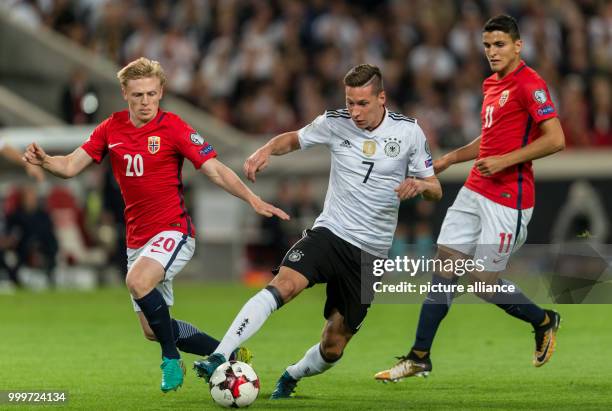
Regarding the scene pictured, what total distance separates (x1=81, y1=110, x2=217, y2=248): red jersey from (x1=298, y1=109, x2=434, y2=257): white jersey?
2.74 feet

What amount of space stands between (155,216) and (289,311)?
8.07 meters

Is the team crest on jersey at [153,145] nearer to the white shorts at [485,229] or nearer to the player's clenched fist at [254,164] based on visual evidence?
the player's clenched fist at [254,164]

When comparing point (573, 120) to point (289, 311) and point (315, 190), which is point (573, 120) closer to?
point (315, 190)

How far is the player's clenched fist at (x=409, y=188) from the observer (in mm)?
8633

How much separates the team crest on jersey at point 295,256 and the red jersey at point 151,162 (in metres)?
0.83

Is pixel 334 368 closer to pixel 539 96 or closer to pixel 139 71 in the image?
pixel 539 96

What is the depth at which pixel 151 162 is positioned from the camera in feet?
29.7

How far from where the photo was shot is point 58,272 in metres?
22.8

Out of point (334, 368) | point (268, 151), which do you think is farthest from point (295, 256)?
point (334, 368)

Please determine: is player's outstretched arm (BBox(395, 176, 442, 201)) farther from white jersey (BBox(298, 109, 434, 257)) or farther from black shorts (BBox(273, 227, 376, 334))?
black shorts (BBox(273, 227, 376, 334))

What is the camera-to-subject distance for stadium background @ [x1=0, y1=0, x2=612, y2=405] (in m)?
22.2

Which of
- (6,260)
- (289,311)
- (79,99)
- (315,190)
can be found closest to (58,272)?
(6,260)

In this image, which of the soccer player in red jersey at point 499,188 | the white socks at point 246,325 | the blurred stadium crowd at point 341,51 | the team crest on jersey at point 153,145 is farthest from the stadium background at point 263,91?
the white socks at point 246,325

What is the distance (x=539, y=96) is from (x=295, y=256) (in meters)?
2.18
